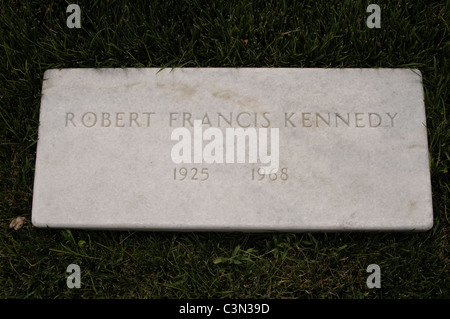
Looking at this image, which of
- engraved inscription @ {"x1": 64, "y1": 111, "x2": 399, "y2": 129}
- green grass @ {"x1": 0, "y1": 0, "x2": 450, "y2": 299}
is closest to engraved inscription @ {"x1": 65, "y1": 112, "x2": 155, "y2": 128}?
engraved inscription @ {"x1": 64, "y1": 111, "x2": 399, "y2": 129}

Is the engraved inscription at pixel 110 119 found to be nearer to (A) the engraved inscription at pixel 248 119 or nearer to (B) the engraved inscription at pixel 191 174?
(A) the engraved inscription at pixel 248 119

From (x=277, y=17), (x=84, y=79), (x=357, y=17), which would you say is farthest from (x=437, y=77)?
(x=84, y=79)

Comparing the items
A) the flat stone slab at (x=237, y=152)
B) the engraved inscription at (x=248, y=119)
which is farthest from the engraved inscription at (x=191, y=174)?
the engraved inscription at (x=248, y=119)

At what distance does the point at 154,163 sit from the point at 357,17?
147 cm

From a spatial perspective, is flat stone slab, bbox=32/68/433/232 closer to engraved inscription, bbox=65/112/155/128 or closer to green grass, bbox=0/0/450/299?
engraved inscription, bbox=65/112/155/128

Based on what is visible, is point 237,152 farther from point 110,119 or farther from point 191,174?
point 110,119

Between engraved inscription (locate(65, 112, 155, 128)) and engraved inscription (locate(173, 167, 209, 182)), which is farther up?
engraved inscription (locate(65, 112, 155, 128))

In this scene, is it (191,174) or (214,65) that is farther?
(214,65)

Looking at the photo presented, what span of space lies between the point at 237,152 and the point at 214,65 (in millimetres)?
574

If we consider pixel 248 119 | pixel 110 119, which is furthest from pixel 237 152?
pixel 110 119

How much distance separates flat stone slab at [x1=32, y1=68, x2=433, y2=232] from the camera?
2.14 meters

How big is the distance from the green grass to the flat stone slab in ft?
0.41

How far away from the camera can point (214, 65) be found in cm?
238

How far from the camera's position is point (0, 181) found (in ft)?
7.61
